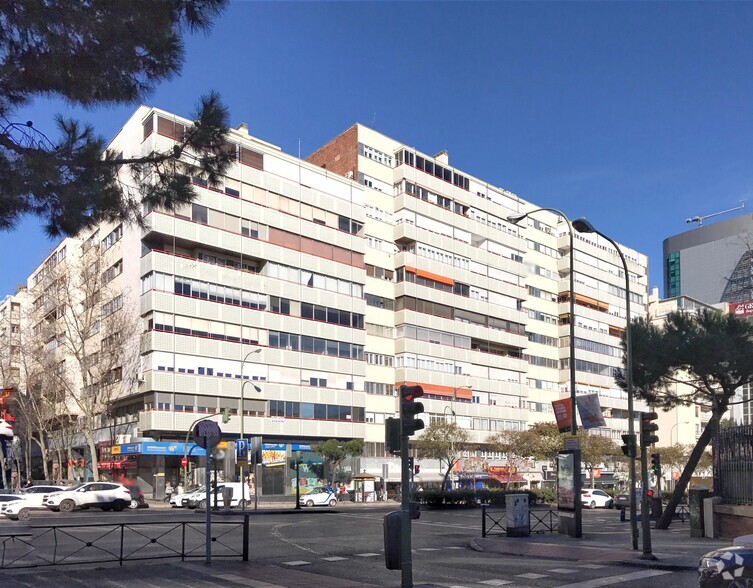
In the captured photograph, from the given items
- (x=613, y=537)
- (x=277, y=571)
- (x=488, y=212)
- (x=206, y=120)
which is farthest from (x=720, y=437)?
(x=488, y=212)

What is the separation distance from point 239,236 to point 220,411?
12.4m

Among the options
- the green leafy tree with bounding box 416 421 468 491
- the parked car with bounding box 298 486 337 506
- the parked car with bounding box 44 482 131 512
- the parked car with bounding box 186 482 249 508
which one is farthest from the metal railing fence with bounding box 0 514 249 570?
the green leafy tree with bounding box 416 421 468 491

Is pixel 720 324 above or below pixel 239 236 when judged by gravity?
below

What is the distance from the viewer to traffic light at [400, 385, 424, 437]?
11625 millimetres

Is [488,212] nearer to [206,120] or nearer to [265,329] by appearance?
[265,329]

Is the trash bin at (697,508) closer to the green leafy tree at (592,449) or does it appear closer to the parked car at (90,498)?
the parked car at (90,498)

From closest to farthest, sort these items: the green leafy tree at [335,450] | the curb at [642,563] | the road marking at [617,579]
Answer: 1. the road marking at [617,579]
2. the curb at [642,563]
3. the green leafy tree at [335,450]

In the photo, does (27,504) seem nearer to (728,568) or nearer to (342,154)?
(728,568)

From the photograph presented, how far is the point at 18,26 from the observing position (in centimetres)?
1041

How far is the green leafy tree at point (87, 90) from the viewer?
34.9ft

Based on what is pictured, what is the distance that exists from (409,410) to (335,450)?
48252mm

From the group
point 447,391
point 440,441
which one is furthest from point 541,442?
point 440,441

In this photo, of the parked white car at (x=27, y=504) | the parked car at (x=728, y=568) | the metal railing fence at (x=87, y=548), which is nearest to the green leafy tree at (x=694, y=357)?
the metal railing fence at (x=87, y=548)

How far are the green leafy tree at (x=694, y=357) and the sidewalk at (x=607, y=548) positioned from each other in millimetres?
4748
